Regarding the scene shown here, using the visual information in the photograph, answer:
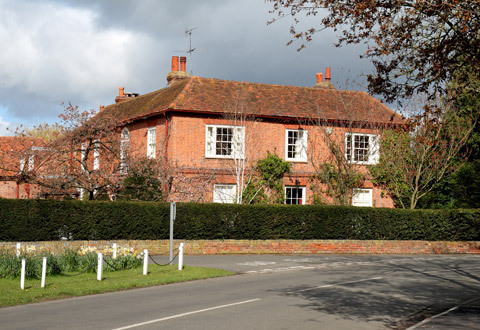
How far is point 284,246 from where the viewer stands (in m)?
28.4

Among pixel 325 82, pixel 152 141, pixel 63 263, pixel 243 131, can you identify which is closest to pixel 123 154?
pixel 152 141

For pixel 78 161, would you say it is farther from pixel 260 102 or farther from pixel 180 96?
pixel 260 102

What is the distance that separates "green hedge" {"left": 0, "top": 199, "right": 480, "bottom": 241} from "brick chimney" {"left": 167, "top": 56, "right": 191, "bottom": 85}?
49.3 ft

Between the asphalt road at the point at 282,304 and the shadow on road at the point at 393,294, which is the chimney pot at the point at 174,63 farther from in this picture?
the shadow on road at the point at 393,294

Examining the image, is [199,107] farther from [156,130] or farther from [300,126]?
[300,126]

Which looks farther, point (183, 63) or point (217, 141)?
point (183, 63)

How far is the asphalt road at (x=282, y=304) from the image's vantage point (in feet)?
35.7

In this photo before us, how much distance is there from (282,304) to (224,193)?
20443 mm

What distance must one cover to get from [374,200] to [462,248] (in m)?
6.43

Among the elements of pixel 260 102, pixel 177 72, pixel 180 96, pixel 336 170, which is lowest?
pixel 336 170

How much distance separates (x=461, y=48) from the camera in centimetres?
1125

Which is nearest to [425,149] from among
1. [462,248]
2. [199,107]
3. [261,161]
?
[462,248]

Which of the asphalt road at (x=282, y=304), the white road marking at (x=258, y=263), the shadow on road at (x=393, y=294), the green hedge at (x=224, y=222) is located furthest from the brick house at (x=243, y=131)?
the shadow on road at (x=393, y=294)

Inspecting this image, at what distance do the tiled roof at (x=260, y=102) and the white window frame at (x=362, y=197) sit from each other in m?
4.13
